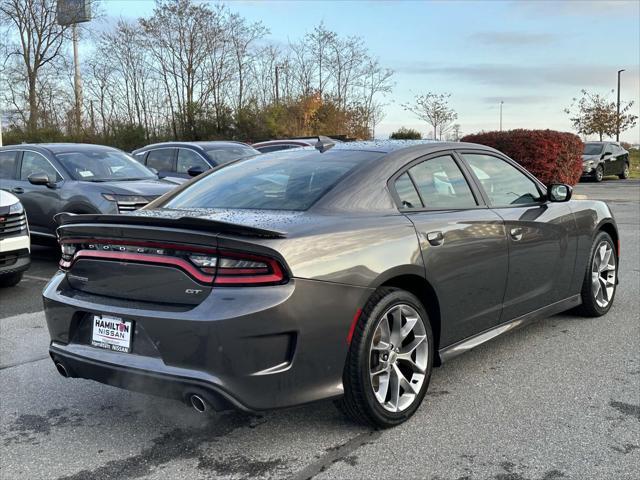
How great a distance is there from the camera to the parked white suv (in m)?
6.48

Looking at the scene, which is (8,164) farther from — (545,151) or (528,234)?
(545,151)

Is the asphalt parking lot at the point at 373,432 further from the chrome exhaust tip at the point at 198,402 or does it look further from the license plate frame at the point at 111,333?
the license plate frame at the point at 111,333

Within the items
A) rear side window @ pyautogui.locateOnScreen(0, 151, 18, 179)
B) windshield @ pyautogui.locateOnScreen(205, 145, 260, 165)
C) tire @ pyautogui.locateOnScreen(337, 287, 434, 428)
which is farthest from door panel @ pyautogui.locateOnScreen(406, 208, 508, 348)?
windshield @ pyautogui.locateOnScreen(205, 145, 260, 165)

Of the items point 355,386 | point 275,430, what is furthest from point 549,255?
point 275,430

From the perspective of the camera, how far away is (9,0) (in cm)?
3133

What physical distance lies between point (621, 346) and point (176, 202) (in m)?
3.30

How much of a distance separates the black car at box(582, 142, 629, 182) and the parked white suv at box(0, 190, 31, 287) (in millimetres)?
21236

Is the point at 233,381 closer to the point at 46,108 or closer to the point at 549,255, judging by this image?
the point at 549,255

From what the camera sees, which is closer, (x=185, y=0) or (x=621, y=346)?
(x=621, y=346)

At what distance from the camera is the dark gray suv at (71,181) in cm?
797

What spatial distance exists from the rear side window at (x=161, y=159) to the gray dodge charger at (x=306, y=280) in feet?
26.4

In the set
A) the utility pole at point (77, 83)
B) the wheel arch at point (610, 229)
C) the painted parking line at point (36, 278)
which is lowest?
the painted parking line at point (36, 278)

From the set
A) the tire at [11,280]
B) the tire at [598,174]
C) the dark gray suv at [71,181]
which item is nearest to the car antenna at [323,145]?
the dark gray suv at [71,181]

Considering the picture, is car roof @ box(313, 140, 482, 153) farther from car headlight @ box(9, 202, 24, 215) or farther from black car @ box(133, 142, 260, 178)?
black car @ box(133, 142, 260, 178)
